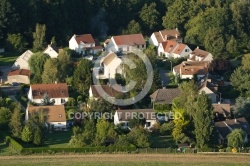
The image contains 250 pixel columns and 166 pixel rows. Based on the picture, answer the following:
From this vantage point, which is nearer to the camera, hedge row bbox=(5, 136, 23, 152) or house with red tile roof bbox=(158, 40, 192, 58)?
hedge row bbox=(5, 136, 23, 152)

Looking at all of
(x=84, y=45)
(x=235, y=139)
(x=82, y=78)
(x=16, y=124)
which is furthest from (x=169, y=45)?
(x=16, y=124)

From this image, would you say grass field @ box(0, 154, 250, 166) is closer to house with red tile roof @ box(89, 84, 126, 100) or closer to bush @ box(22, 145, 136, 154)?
bush @ box(22, 145, 136, 154)

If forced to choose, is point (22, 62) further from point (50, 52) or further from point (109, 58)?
point (109, 58)

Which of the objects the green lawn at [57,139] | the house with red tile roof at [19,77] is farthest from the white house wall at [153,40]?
the green lawn at [57,139]

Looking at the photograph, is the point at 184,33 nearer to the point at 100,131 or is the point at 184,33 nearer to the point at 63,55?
the point at 63,55

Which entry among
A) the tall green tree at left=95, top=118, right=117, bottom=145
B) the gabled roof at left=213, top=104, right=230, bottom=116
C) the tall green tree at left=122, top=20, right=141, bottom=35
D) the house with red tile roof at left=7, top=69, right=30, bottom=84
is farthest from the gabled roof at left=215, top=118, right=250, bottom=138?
the tall green tree at left=122, top=20, right=141, bottom=35

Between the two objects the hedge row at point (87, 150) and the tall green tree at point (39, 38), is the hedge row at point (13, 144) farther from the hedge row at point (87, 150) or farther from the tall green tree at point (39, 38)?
the tall green tree at point (39, 38)
